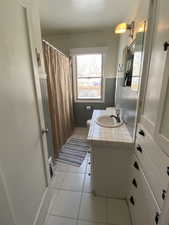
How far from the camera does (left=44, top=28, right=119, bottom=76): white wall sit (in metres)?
3.01

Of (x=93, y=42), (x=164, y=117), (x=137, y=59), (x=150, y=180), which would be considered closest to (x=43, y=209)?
(x=150, y=180)

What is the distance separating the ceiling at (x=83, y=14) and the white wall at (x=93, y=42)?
176 millimetres

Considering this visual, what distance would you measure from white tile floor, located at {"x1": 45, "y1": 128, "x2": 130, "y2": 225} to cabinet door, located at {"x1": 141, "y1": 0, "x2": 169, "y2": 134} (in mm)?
1112

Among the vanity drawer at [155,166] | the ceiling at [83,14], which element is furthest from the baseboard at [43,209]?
the ceiling at [83,14]

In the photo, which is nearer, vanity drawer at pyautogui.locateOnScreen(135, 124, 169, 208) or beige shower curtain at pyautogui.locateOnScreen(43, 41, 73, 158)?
vanity drawer at pyautogui.locateOnScreen(135, 124, 169, 208)

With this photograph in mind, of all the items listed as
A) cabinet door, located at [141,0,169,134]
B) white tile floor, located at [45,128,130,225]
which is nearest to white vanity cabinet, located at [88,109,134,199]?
white tile floor, located at [45,128,130,225]

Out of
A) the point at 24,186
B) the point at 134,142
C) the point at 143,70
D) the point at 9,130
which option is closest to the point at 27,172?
the point at 24,186

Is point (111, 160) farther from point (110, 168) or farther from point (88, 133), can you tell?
point (88, 133)

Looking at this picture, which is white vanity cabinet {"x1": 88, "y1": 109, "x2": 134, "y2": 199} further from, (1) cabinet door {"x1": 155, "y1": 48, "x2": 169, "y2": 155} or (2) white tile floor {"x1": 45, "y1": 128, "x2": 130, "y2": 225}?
(1) cabinet door {"x1": 155, "y1": 48, "x2": 169, "y2": 155}

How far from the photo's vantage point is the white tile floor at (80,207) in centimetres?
136

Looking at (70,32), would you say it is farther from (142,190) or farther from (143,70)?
(142,190)

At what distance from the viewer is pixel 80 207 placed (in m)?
1.50

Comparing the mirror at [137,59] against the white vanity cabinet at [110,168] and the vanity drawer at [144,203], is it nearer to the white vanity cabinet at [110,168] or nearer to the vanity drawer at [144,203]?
the white vanity cabinet at [110,168]

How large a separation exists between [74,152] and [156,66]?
2.11 meters
